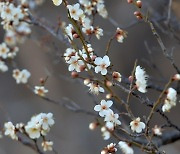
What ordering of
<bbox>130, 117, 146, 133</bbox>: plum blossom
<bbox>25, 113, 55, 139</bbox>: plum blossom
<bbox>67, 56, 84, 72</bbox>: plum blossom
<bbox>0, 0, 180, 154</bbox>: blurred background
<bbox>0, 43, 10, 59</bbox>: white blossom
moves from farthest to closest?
<bbox>0, 0, 180, 154</bbox>: blurred background, <bbox>0, 43, 10, 59</bbox>: white blossom, <bbox>25, 113, 55, 139</bbox>: plum blossom, <bbox>67, 56, 84, 72</bbox>: plum blossom, <bbox>130, 117, 146, 133</bbox>: plum blossom

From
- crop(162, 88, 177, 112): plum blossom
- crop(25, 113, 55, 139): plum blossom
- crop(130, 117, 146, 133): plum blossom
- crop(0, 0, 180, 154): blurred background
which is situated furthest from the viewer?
crop(0, 0, 180, 154): blurred background

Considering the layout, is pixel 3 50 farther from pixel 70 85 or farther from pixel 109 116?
pixel 70 85

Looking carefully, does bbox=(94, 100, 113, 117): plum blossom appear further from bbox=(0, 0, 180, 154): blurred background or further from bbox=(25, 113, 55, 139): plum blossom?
bbox=(0, 0, 180, 154): blurred background

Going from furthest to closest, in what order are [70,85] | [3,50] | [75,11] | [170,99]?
[70,85] → [3,50] → [75,11] → [170,99]


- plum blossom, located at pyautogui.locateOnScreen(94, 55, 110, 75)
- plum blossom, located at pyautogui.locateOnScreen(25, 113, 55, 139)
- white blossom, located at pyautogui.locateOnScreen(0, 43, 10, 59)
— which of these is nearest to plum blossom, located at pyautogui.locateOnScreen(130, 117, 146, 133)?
plum blossom, located at pyautogui.locateOnScreen(94, 55, 110, 75)

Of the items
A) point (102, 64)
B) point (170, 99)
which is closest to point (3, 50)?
point (102, 64)

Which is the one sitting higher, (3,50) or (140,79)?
(3,50)

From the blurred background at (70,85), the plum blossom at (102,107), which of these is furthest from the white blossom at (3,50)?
the blurred background at (70,85)

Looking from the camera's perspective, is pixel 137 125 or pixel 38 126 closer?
pixel 137 125

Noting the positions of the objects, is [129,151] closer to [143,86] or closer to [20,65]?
[143,86]

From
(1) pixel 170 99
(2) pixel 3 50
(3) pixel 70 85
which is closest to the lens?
(1) pixel 170 99

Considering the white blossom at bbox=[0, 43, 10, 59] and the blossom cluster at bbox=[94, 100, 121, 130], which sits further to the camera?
the white blossom at bbox=[0, 43, 10, 59]

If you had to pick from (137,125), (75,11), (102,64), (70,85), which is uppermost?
(70,85)
